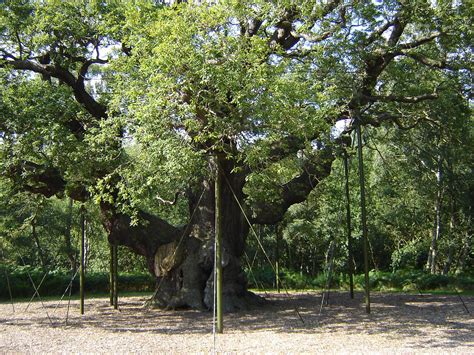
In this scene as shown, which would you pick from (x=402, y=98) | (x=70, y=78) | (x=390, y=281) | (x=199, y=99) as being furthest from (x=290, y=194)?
(x=390, y=281)

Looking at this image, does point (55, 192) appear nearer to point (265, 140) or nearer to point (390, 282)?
point (265, 140)

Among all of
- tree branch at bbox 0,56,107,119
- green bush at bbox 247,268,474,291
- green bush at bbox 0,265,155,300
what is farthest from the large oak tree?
green bush at bbox 0,265,155,300

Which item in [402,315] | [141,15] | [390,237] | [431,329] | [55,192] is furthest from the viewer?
[390,237]

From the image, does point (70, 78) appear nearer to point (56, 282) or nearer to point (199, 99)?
point (199, 99)

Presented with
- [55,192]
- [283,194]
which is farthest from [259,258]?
[55,192]

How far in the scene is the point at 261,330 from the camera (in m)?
9.34

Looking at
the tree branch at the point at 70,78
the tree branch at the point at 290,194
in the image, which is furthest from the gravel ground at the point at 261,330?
the tree branch at the point at 70,78

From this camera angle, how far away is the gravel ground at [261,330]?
7629mm

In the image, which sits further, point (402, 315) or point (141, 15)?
point (402, 315)

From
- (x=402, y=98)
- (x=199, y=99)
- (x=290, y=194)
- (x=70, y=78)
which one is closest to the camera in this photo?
(x=199, y=99)

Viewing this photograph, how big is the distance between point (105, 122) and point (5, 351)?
4.83 meters

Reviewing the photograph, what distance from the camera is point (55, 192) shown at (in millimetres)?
13422

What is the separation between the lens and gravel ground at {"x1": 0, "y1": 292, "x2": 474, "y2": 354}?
7.63 m

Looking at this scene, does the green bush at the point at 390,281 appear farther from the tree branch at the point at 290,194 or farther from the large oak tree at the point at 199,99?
the large oak tree at the point at 199,99
